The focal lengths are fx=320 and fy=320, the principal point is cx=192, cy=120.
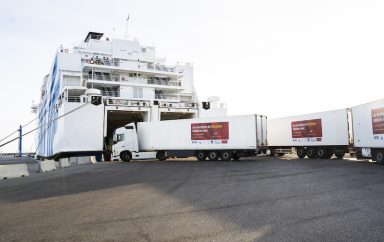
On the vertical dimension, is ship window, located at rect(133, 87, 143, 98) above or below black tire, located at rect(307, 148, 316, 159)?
above

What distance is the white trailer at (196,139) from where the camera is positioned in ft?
76.1

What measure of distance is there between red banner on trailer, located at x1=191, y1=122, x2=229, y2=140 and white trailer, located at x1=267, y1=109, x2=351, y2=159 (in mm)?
6697

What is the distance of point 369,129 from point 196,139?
1176 cm

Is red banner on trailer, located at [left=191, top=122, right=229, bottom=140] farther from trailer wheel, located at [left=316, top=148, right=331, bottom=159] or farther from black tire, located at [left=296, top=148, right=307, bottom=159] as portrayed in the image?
trailer wheel, located at [left=316, top=148, right=331, bottom=159]

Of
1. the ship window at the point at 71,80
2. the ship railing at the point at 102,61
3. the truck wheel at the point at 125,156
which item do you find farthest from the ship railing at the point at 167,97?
the truck wheel at the point at 125,156

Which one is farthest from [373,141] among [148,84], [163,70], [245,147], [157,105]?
[163,70]

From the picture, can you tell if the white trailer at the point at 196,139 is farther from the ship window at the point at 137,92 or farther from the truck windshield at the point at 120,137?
the ship window at the point at 137,92

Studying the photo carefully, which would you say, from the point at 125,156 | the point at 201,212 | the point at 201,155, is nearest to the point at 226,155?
the point at 201,155

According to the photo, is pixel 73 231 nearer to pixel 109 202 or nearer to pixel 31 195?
pixel 109 202

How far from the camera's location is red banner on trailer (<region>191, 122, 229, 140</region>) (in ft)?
77.7

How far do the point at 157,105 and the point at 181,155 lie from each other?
7.73 meters

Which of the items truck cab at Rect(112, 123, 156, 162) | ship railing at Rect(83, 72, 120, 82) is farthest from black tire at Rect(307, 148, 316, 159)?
ship railing at Rect(83, 72, 120, 82)

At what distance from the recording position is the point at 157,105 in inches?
1236

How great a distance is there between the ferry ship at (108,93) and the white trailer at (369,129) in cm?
1604
